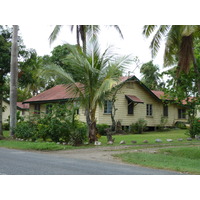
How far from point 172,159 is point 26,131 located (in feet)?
33.7

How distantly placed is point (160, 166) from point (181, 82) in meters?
12.2

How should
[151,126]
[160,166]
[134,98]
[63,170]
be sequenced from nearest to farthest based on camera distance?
[63,170] < [160,166] < [134,98] < [151,126]

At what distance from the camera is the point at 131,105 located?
1096 inches

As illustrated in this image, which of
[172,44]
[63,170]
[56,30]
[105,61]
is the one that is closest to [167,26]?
[172,44]

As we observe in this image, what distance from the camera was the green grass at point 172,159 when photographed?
9.18 metres

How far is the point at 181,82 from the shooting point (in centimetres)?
2042

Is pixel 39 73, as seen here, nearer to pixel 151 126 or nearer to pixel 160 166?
pixel 160 166

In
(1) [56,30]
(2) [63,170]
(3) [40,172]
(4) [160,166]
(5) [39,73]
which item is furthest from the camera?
(1) [56,30]

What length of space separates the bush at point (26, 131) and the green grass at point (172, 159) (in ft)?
25.4

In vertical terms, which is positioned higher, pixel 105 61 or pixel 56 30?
pixel 56 30

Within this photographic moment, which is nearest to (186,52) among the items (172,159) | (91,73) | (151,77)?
(91,73)

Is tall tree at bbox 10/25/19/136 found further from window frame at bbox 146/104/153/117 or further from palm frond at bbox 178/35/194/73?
window frame at bbox 146/104/153/117

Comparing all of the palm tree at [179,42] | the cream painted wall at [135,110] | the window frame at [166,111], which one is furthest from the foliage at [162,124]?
the palm tree at [179,42]

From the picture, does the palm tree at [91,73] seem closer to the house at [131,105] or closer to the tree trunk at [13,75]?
the tree trunk at [13,75]
